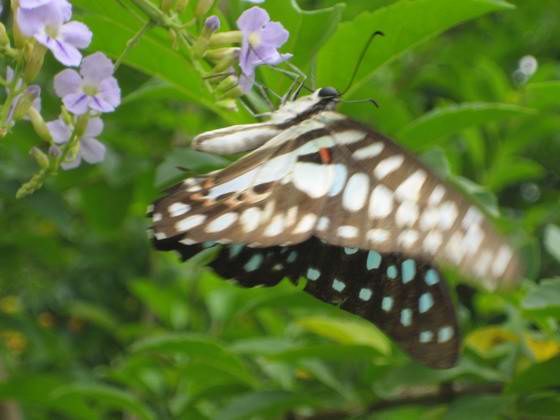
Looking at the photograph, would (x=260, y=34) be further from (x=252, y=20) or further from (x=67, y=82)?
(x=67, y=82)

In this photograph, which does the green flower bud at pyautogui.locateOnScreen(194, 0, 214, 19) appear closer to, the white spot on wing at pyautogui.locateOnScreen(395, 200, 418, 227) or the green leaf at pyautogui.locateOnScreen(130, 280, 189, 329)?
the white spot on wing at pyautogui.locateOnScreen(395, 200, 418, 227)

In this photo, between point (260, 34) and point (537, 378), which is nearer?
point (260, 34)

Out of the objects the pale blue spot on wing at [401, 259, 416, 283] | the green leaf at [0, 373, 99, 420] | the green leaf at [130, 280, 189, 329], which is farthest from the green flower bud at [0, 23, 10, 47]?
the green leaf at [130, 280, 189, 329]

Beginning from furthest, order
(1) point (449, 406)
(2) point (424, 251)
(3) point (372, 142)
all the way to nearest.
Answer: (1) point (449, 406)
(3) point (372, 142)
(2) point (424, 251)

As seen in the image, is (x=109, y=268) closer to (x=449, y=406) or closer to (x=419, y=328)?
(x=449, y=406)

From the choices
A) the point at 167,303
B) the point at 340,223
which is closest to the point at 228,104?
the point at 340,223

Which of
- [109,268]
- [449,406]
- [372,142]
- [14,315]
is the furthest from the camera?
[109,268]

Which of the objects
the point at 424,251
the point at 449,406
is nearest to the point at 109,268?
the point at 449,406

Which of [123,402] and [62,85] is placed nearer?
[62,85]
